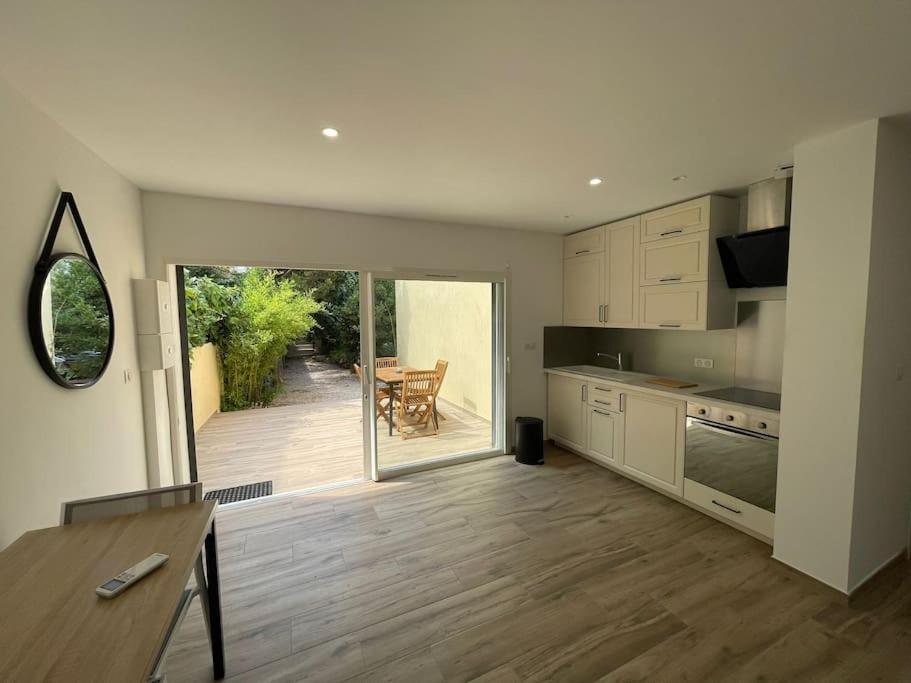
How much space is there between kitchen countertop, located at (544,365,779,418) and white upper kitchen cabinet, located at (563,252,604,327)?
53 centimetres

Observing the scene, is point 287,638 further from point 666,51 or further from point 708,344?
point 708,344

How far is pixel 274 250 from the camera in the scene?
3.18 m

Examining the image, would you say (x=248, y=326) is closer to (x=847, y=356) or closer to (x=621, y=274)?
(x=621, y=274)

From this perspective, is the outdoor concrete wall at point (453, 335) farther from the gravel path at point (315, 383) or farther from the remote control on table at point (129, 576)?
the remote control on table at point (129, 576)

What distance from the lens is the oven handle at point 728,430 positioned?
2.48 metres

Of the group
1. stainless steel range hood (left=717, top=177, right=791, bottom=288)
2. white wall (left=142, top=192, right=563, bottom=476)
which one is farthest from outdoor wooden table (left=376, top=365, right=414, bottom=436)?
stainless steel range hood (left=717, top=177, right=791, bottom=288)

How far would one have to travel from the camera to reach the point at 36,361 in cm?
164

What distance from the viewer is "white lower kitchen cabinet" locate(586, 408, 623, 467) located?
3.63m

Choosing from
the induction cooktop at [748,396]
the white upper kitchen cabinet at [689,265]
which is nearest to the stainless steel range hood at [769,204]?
the white upper kitchen cabinet at [689,265]

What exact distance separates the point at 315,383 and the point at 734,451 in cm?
740

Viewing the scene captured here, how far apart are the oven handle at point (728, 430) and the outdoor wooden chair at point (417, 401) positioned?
8.19 feet

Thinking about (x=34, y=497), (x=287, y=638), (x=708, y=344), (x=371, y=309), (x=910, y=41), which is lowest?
(x=287, y=638)

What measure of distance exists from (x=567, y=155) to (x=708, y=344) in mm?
2265

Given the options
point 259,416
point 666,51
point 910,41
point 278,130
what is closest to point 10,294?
point 278,130
